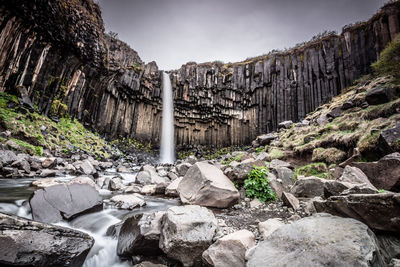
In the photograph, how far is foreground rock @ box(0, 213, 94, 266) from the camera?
193 cm

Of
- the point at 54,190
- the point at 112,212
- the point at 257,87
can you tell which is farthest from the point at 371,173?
the point at 257,87

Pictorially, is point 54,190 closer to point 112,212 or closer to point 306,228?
point 112,212

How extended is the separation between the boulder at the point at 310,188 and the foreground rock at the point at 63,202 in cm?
497

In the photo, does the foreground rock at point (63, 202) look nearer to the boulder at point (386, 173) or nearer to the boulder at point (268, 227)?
the boulder at point (268, 227)

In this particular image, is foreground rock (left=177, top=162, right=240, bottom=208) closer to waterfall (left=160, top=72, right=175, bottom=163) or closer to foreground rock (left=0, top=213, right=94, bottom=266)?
foreground rock (left=0, top=213, right=94, bottom=266)

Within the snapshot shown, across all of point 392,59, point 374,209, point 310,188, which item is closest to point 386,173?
point 310,188

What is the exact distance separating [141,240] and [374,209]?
9.62 feet

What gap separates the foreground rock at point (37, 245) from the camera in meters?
1.93

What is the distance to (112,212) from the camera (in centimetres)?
419

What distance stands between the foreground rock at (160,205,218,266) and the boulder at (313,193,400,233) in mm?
1747

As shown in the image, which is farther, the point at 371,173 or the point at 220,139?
the point at 220,139

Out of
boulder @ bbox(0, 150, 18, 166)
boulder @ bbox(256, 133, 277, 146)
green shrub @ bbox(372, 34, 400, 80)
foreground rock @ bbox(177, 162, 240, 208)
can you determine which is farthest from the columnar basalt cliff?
foreground rock @ bbox(177, 162, 240, 208)

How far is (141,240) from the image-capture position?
2.58 m

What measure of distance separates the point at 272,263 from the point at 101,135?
21.3m
